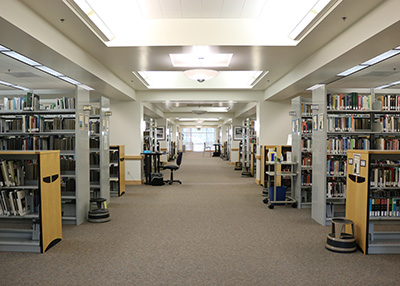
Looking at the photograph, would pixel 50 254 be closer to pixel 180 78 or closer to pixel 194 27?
pixel 194 27

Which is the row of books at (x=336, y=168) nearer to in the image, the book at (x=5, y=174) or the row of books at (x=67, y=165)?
the row of books at (x=67, y=165)

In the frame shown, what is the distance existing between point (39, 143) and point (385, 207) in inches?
226

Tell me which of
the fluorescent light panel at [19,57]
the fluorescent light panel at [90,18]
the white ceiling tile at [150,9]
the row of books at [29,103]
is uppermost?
the white ceiling tile at [150,9]

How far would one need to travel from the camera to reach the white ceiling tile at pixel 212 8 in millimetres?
4828

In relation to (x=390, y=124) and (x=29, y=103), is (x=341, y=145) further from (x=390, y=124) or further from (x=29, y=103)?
(x=29, y=103)

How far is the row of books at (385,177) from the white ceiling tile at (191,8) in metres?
3.57

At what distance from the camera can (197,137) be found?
121 feet

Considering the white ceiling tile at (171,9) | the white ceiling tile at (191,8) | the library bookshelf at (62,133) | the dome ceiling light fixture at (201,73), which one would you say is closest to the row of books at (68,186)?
the library bookshelf at (62,133)

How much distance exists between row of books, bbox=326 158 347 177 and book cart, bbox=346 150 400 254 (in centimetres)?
65

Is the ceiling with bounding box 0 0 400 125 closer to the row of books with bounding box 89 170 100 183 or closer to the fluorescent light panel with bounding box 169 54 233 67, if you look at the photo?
the fluorescent light panel with bounding box 169 54 233 67

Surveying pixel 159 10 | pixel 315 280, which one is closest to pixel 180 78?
pixel 159 10

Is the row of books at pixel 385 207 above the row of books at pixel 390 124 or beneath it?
beneath

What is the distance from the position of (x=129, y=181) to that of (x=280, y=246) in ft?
22.7

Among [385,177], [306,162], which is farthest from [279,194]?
[385,177]
